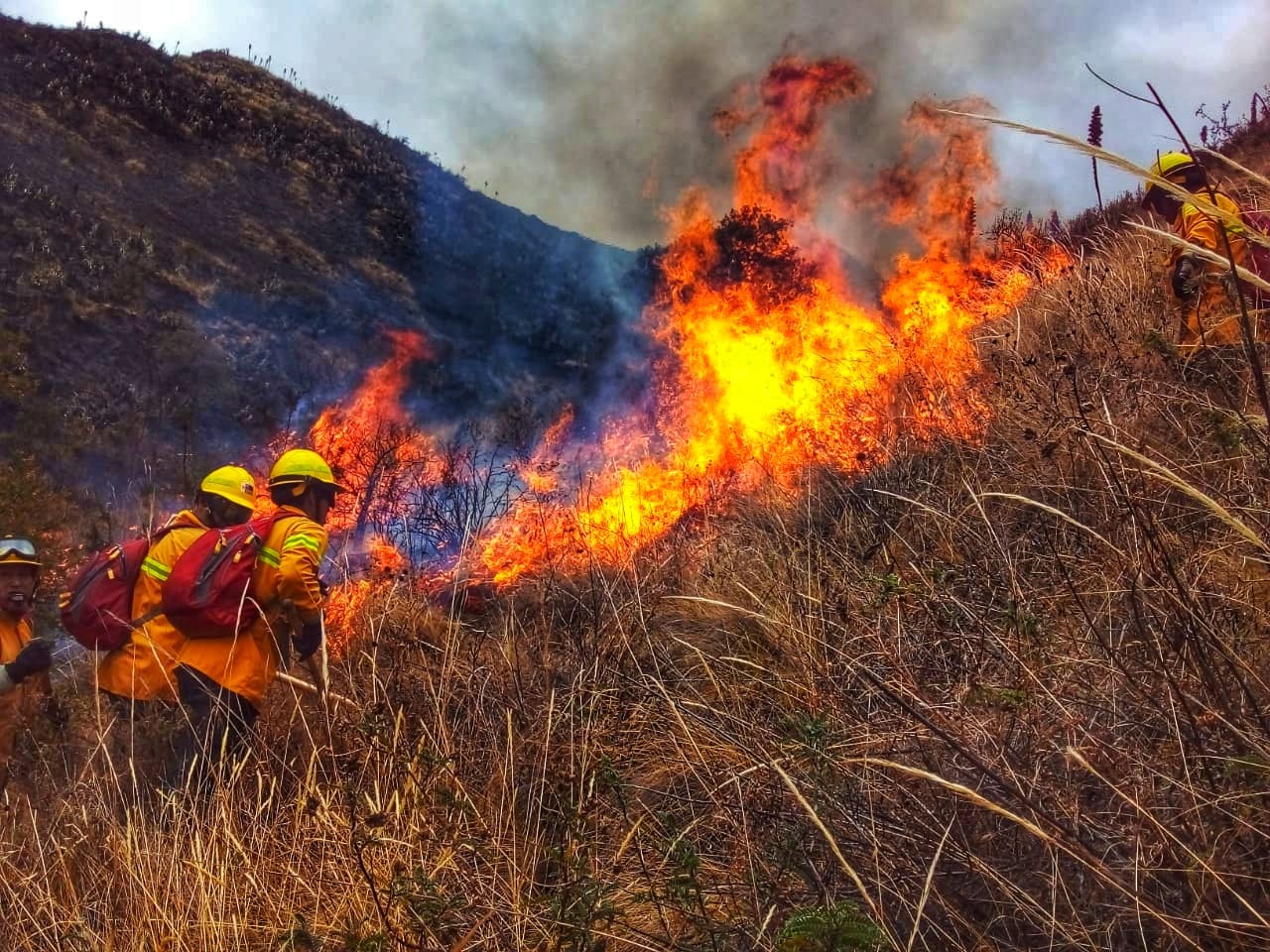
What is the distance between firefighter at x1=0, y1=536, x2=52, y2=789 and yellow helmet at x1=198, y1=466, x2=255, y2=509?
980mm

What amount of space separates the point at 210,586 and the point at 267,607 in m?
0.26

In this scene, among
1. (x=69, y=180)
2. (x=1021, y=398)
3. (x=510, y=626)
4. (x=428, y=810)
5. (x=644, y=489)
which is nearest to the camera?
(x=428, y=810)

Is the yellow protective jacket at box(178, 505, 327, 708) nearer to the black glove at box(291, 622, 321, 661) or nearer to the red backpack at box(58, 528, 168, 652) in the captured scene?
the black glove at box(291, 622, 321, 661)

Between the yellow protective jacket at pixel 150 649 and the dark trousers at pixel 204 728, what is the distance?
0.31 feet

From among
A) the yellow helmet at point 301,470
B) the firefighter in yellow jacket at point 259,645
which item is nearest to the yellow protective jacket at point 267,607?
the firefighter in yellow jacket at point 259,645

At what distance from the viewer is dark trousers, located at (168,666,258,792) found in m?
3.04

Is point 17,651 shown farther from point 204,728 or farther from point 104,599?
point 204,728

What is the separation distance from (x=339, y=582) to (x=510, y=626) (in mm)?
1737

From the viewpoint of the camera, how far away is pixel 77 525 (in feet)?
29.7

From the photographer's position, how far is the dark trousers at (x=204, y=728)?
3.04m

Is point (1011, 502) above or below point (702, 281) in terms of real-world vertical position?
below

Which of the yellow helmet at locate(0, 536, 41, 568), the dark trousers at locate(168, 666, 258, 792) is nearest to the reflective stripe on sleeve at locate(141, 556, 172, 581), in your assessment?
the dark trousers at locate(168, 666, 258, 792)

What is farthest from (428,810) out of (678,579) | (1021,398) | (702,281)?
(702,281)

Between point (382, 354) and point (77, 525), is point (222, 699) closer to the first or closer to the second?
point (77, 525)
